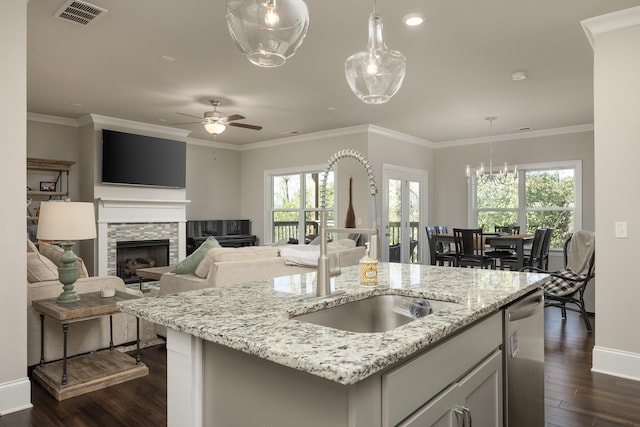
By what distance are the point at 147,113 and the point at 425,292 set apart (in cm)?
566

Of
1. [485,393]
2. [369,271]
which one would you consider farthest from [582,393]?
[369,271]

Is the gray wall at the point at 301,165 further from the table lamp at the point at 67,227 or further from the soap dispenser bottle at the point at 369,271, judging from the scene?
the soap dispenser bottle at the point at 369,271

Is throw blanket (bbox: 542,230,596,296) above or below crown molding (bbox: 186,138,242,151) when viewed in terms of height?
below

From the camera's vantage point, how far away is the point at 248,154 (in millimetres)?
8945

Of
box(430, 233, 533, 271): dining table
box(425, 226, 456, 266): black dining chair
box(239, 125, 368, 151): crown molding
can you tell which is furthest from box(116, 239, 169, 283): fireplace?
box(430, 233, 533, 271): dining table

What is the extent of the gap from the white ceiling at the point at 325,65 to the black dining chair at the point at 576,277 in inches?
69.8

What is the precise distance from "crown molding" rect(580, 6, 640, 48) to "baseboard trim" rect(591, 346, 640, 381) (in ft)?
7.75

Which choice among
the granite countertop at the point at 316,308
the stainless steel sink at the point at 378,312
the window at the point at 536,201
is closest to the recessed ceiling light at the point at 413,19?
the granite countertop at the point at 316,308

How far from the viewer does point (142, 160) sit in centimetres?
687

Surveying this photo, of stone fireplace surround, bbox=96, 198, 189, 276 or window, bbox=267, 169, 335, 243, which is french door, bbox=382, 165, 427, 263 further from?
stone fireplace surround, bbox=96, 198, 189, 276

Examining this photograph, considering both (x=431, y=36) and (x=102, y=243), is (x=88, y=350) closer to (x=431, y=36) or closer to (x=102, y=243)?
(x=102, y=243)

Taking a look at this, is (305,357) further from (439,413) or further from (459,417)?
(459,417)

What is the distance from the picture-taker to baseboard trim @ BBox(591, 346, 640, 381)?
10.1 feet

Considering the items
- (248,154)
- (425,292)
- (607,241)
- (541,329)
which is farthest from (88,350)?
(248,154)
